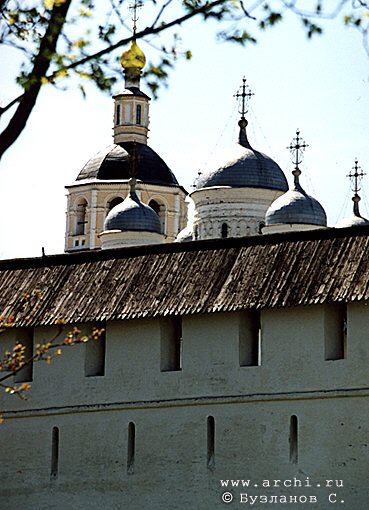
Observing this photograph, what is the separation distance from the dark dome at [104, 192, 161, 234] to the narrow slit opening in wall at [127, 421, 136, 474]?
22.2 meters

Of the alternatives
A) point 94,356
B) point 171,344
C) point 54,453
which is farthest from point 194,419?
point 54,453

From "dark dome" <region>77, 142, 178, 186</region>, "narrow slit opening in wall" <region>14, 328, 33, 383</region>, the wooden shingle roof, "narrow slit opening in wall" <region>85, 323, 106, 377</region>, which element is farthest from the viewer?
"dark dome" <region>77, 142, 178, 186</region>

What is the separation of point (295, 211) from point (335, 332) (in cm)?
2080

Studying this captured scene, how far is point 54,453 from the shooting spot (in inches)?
848

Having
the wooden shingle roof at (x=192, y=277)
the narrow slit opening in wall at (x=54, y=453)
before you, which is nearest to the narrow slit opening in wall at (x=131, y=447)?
the narrow slit opening in wall at (x=54, y=453)

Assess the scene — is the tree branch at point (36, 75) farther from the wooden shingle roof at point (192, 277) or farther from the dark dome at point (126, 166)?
the dark dome at point (126, 166)

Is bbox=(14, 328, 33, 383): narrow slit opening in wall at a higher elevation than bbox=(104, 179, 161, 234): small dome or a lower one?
lower

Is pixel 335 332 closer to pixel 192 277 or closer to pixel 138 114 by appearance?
pixel 192 277

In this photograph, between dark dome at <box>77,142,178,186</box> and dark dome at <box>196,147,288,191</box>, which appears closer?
dark dome at <box>196,147,288,191</box>

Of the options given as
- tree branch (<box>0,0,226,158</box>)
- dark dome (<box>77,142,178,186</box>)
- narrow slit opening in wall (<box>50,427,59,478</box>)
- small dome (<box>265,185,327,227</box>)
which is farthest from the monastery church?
dark dome (<box>77,142,178,186</box>)

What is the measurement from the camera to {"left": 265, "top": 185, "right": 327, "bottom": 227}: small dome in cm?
4025

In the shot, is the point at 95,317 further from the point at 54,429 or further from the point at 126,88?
the point at 126,88

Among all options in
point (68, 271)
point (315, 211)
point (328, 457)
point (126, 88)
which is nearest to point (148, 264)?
point (68, 271)

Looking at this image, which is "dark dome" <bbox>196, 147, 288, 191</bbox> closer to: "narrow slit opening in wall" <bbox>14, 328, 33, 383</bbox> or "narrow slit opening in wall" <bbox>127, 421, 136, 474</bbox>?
"narrow slit opening in wall" <bbox>14, 328, 33, 383</bbox>
